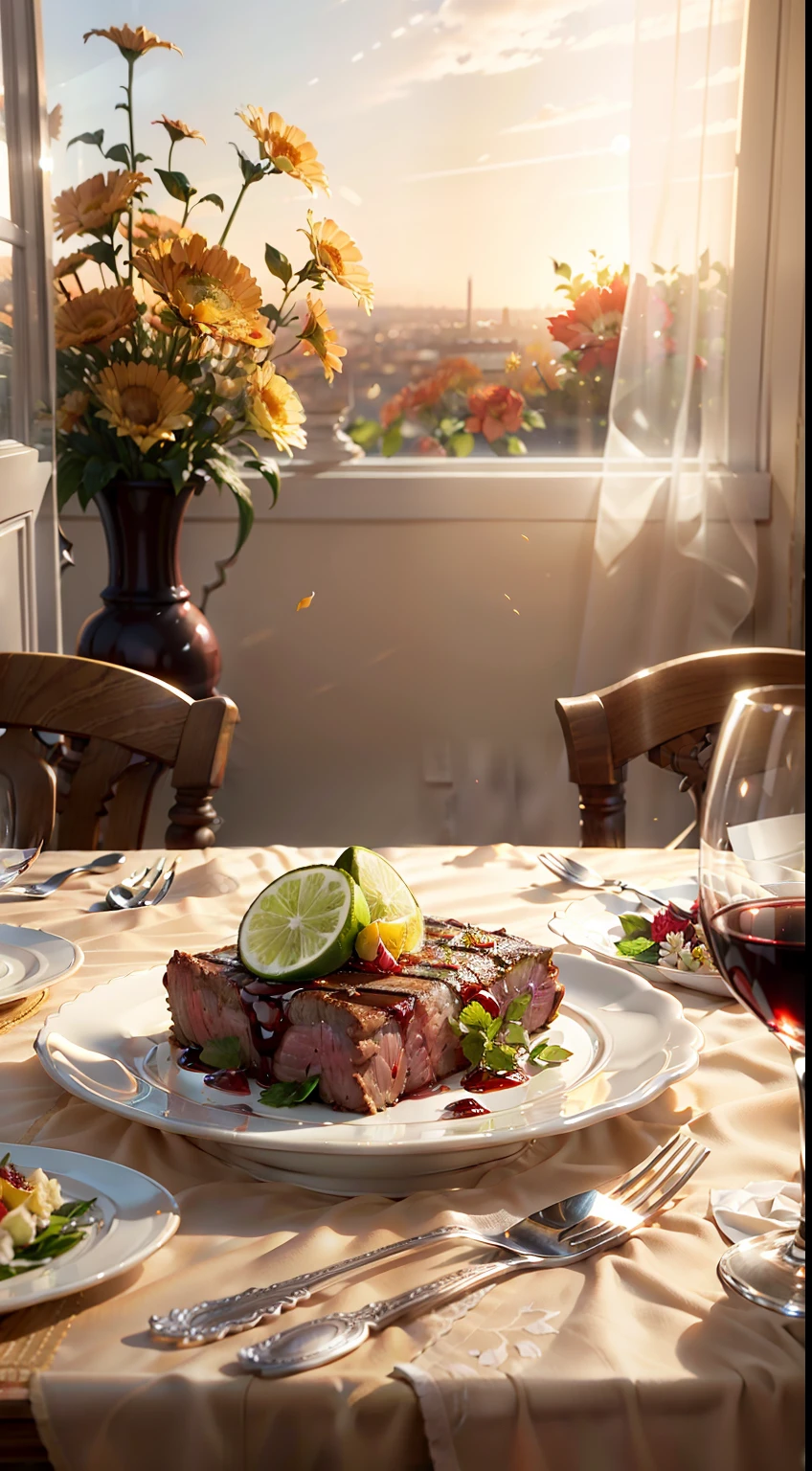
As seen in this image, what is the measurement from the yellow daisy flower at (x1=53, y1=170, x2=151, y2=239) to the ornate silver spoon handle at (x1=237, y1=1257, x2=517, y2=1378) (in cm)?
164

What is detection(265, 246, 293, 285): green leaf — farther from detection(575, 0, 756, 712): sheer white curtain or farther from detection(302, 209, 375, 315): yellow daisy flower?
detection(575, 0, 756, 712): sheer white curtain

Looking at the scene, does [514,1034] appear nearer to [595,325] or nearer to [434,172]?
[595,325]

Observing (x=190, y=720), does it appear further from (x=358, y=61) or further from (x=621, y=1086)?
(x=358, y=61)

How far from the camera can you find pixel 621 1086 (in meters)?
0.64

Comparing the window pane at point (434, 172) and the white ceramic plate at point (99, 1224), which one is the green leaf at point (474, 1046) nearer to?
the white ceramic plate at point (99, 1224)

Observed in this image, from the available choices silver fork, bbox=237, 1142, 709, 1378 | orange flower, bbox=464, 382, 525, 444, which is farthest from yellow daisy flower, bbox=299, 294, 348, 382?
silver fork, bbox=237, 1142, 709, 1378

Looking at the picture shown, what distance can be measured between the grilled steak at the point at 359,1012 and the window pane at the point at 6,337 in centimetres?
141

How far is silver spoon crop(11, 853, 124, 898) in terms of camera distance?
107 centimetres

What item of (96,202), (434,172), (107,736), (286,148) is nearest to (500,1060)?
(107,736)

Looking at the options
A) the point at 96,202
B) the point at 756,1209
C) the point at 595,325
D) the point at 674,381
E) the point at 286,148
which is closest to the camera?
the point at 756,1209

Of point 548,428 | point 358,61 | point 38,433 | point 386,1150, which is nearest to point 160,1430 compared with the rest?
point 386,1150

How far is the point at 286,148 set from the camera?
5.41 ft

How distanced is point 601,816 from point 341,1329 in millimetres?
1015

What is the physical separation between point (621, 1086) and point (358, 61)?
95.3 inches
